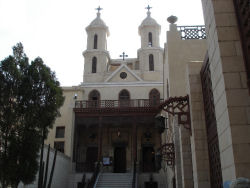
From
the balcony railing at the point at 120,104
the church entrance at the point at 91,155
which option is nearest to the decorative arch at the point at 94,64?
the balcony railing at the point at 120,104

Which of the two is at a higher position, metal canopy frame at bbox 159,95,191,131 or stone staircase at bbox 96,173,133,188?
metal canopy frame at bbox 159,95,191,131

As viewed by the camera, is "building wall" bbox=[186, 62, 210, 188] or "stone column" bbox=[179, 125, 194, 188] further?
"stone column" bbox=[179, 125, 194, 188]

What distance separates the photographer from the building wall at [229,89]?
12.0ft

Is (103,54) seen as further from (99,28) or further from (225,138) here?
(225,138)

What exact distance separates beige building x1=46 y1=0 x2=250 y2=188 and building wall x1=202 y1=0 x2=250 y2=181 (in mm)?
12

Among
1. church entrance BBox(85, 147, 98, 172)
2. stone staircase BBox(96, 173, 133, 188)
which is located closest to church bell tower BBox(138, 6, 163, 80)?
church entrance BBox(85, 147, 98, 172)

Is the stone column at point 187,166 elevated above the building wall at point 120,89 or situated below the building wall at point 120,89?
below

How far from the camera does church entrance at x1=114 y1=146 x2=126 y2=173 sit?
2227 cm

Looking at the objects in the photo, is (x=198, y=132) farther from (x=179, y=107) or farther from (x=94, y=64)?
(x=94, y=64)

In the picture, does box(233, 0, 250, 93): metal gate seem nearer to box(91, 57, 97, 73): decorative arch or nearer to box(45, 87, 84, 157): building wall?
box(45, 87, 84, 157): building wall

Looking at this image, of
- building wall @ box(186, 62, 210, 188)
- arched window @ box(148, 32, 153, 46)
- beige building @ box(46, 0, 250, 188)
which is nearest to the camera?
beige building @ box(46, 0, 250, 188)

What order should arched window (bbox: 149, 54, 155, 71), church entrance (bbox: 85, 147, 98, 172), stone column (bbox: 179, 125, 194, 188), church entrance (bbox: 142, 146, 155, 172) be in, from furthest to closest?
1. arched window (bbox: 149, 54, 155, 71)
2. church entrance (bbox: 85, 147, 98, 172)
3. church entrance (bbox: 142, 146, 155, 172)
4. stone column (bbox: 179, 125, 194, 188)

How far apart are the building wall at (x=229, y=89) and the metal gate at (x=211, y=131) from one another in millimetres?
1577

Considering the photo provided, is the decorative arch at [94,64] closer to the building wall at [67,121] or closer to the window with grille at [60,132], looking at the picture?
the building wall at [67,121]
